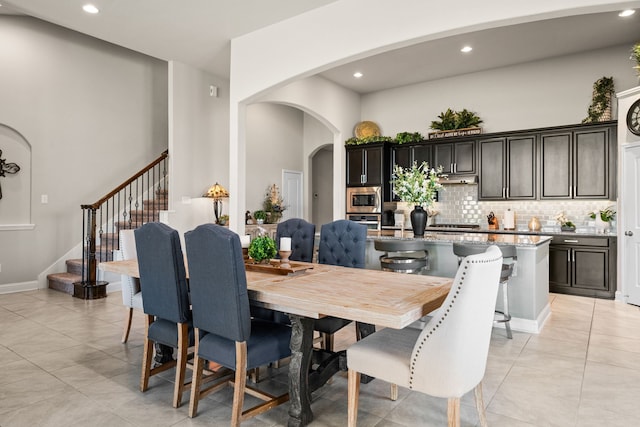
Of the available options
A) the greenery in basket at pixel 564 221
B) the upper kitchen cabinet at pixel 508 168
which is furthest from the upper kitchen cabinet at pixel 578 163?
the greenery in basket at pixel 564 221

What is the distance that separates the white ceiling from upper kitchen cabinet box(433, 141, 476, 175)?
49.9 inches

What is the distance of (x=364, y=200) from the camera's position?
24.0ft

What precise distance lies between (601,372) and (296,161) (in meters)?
7.29

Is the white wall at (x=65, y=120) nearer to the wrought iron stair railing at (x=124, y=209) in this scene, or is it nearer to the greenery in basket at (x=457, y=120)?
the wrought iron stair railing at (x=124, y=209)

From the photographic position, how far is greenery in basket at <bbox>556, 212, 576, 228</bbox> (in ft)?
19.1

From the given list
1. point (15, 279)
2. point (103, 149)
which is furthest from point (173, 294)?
point (103, 149)

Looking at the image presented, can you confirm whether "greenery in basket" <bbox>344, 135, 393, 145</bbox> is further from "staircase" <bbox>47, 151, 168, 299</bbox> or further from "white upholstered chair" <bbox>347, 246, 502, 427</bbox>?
"white upholstered chair" <bbox>347, 246, 502, 427</bbox>

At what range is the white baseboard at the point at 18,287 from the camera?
5672mm

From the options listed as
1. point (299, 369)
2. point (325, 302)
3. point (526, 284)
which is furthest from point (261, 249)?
point (526, 284)

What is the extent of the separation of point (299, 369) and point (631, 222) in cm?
495

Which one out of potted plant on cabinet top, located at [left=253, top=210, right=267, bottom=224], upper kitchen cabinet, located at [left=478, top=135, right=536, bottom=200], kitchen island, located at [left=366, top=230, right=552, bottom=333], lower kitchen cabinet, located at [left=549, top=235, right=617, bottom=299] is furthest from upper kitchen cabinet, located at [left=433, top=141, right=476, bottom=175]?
potted plant on cabinet top, located at [left=253, top=210, right=267, bottom=224]

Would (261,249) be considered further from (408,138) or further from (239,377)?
(408,138)

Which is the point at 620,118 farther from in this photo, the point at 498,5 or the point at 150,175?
the point at 150,175

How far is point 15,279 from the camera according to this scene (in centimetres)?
580
